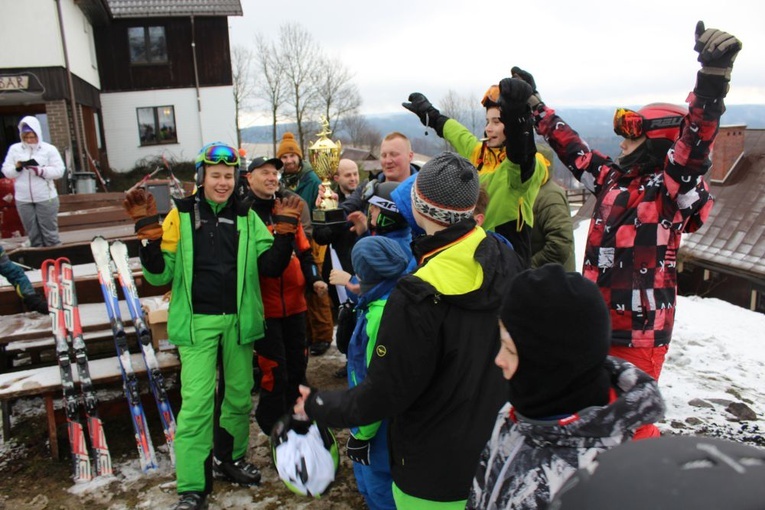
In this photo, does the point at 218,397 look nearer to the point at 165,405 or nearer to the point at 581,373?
the point at 165,405

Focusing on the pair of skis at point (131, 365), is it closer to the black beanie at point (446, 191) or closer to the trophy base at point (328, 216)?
the trophy base at point (328, 216)

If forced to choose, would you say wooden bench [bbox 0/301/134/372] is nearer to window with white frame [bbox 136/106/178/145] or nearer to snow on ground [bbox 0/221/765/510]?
snow on ground [bbox 0/221/765/510]

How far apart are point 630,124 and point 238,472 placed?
3198mm

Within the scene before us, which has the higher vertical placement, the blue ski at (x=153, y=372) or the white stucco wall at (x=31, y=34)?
the white stucco wall at (x=31, y=34)

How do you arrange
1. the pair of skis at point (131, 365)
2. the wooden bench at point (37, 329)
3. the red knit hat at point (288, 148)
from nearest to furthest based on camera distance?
the pair of skis at point (131, 365), the wooden bench at point (37, 329), the red knit hat at point (288, 148)

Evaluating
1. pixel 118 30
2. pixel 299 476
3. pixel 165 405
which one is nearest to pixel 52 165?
pixel 165 405

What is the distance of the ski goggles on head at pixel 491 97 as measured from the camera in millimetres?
3277

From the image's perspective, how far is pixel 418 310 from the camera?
187 centimetres

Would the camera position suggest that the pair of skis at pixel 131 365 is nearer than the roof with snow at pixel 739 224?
Yes

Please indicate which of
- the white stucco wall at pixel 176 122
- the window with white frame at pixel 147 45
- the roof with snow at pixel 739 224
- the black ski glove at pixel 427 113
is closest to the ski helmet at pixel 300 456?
the black ski glove at pixel 427 113

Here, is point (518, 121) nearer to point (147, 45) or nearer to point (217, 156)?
point (217, 156)

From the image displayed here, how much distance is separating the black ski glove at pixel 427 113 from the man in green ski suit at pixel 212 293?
3.60ft

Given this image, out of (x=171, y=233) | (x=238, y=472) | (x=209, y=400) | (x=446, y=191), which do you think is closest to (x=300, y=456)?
(x=446, y=191)

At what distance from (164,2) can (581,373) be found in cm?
2556
